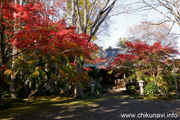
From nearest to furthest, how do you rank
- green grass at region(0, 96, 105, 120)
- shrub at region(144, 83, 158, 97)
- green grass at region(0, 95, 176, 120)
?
green grass at region(0, 96, 105, 120) → green grass at region(0, 95, 176, 120) → shrub at region(144, 83, 158, 97)

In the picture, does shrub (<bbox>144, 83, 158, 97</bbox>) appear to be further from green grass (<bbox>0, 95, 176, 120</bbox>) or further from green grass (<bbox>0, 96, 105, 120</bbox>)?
green grass (<bbox>0, 96, 105, 120</bbox>)

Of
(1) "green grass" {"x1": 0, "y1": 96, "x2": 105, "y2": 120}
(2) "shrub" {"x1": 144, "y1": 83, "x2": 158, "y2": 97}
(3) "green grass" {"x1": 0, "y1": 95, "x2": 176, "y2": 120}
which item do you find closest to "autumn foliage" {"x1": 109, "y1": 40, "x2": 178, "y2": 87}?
(2) "shrub" {"x1": 144, "y1": 83, "x2": 158, "y2": 97}

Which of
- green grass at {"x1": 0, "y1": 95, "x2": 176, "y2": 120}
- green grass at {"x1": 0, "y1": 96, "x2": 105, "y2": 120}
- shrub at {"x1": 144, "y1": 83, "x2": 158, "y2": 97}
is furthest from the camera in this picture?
shrub at {"x1": 144, "y1": 83, "x2": 158, "y2": 97}

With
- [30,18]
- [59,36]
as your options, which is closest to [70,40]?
[59,36]

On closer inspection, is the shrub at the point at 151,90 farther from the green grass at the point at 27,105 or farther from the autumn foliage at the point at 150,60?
the green grass at the point at 27,105

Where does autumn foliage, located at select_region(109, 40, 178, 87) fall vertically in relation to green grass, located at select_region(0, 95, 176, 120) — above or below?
above

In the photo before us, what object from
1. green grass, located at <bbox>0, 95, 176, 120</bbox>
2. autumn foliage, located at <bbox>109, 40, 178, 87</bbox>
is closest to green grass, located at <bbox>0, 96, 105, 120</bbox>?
→ green grass, located at <bbox>0, 95, 176, 120</bbox>

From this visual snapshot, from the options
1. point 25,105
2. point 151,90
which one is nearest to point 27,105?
point 25,105

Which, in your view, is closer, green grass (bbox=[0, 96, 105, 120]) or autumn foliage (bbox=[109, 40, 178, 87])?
green grass (bbox=[0, 96, 105, 120])

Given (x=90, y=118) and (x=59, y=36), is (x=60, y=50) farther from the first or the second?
(x=90, y=118)

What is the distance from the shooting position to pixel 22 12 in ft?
13.9

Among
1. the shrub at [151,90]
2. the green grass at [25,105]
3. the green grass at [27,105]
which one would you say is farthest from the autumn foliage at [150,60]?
the green grass at [25,105]

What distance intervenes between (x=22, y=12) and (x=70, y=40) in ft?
5.92

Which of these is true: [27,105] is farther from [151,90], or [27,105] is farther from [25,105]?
[151,90]
